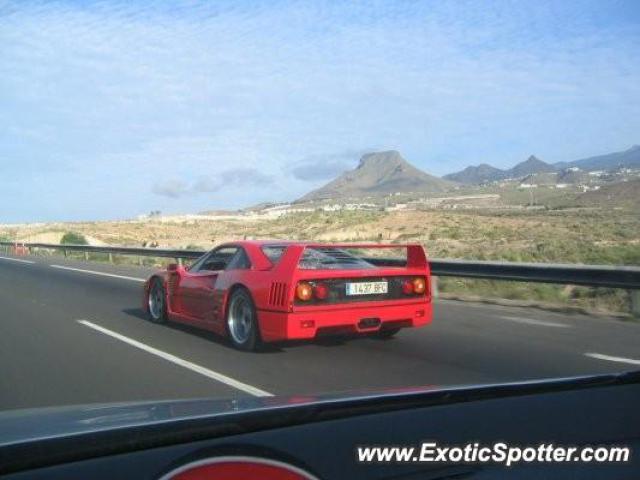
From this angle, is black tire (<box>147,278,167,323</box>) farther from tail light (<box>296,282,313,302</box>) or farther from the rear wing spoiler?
tail light (<box>296,282,313,302</box>)

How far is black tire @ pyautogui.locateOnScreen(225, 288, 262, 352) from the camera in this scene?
28.4 ft

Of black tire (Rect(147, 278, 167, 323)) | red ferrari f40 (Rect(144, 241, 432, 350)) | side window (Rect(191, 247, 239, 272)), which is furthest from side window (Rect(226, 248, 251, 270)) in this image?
black tire (Rect(147, 278, 167, 323))

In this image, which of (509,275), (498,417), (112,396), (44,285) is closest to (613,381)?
(498,417)

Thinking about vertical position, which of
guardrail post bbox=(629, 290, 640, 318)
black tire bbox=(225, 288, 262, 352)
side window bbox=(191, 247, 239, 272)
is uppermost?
side window bbox=(191, 247, 239, 272)

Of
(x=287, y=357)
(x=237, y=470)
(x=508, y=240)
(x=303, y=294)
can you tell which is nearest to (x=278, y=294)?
(x=303, y=294)

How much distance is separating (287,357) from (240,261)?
1.31m

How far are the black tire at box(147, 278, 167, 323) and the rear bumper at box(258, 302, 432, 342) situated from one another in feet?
10.8

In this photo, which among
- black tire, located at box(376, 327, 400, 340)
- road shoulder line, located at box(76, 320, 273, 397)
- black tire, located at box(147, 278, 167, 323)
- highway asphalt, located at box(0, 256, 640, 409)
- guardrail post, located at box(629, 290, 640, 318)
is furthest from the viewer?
guardrail post, located at box(629, 290, 640, 318)

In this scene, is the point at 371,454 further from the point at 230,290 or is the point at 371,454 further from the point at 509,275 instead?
the point at 509,275

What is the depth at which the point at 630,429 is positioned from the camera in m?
2.69

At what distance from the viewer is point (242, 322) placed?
9070 mm

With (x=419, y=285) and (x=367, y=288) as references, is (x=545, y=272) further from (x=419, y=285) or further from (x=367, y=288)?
(x=367, y=288)

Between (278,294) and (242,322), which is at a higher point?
(278,294)

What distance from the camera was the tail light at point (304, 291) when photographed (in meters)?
8.03
